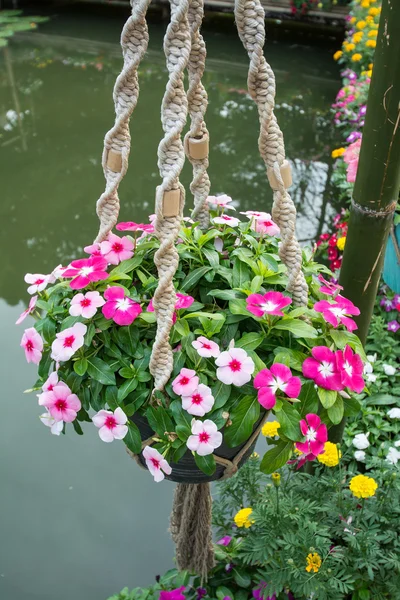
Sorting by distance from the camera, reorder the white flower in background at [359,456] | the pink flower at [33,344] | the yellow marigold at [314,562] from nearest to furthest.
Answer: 1. the pink flower at [33,344]
2. the yellow marigold at [314,562]
3. the white flower in background at [359,456]

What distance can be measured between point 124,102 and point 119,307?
0.28m

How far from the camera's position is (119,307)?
777mm

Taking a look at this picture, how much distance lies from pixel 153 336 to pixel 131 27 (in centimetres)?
42

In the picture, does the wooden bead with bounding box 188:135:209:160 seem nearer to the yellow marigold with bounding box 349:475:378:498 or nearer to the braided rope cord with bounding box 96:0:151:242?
the braided rope cord with bounding box 96:0:151:242

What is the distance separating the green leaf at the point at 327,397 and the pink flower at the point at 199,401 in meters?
0.16

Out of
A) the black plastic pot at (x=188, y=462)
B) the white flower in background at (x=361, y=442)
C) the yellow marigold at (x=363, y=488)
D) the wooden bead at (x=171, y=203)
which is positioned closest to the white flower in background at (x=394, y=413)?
the white flower in background at (x=361, y=442)

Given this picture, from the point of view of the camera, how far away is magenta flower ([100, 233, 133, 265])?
849 mm

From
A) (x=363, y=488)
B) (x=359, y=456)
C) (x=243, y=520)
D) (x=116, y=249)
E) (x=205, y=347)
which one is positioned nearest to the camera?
(x=205, y=347)

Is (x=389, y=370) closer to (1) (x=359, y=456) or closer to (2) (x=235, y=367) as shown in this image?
(1) (x=359, y=456)

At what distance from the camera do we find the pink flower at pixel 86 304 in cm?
77

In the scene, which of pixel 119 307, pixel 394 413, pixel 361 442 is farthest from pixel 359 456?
pixel 119 307

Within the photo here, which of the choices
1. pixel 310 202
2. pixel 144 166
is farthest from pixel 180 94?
pixel 144 166

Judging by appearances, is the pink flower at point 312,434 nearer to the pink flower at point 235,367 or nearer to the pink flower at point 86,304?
the pink flower at point 235,367

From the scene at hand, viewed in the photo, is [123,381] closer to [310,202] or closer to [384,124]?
[384,124]
